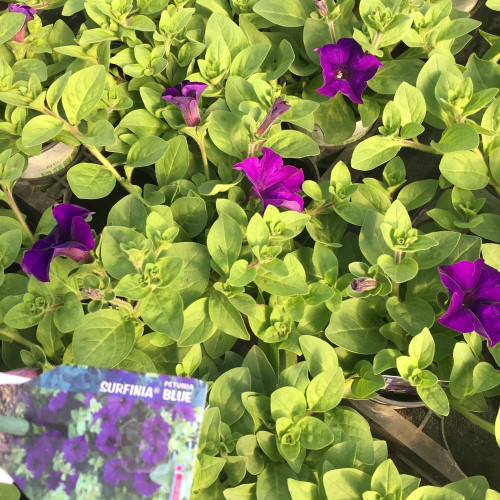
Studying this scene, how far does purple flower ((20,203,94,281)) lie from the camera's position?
1.10m

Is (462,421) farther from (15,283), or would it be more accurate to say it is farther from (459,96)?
(15,283)

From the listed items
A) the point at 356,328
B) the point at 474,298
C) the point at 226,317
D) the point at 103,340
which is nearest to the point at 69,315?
the point at 103,340

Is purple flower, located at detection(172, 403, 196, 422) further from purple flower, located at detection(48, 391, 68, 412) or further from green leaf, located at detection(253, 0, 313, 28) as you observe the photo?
green leaf, located at detection(253, 0, 313, 28)

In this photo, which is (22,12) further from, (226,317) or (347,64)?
(226,317)

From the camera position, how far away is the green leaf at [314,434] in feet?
3.62

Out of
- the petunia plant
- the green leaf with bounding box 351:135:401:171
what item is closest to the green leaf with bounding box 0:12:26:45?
the petunia plant

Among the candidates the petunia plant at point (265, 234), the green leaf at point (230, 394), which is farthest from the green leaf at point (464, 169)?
the green leaf at point (230, 394)

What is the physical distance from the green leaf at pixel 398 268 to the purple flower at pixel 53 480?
80cm

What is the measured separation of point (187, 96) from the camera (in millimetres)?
1302

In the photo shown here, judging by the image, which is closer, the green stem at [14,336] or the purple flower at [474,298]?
the purple flower at [474,298]

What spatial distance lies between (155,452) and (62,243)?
0.59 metres

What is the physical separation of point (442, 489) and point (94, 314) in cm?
85

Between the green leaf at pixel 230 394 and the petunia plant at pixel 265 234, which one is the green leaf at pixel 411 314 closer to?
the petunia plant at pixel 265 234

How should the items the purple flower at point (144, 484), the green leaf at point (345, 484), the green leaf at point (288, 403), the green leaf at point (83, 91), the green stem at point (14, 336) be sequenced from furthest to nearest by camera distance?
the green leaf at point (83, 91) → the green stem at point (14, 336) → the green leaf at point (288, 403) → the green leaf at point (345, 484) → the purple flower at point (144, 484)
